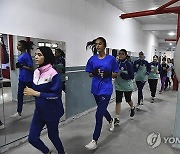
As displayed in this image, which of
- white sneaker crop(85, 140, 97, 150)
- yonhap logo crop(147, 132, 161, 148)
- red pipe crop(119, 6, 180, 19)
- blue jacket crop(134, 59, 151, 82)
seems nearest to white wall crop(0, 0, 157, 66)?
red pipe crop(119, 6, 180, 19)

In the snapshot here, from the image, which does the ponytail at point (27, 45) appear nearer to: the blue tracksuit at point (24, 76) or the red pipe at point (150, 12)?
the blue tracksuit at point (24, 76)

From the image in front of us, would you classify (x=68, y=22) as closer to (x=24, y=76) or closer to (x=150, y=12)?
(x=24, y=76)

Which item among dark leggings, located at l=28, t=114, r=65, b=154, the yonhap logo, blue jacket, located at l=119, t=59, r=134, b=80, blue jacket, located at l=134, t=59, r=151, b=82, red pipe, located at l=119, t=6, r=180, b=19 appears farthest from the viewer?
red pipe, located at l=119, t=6, r=180, b=19

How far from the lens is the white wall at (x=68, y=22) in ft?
9.16

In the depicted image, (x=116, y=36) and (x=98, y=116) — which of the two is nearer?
(x=98, y=116)

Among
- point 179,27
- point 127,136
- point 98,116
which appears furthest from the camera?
point 179,27

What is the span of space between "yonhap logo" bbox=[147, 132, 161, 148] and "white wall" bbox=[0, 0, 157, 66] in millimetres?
2081

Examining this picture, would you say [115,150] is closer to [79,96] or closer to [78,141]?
[78,141]

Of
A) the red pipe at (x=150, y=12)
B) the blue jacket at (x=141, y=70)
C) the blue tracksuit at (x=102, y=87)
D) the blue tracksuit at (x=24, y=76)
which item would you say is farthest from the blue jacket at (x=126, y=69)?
the red pipe at (x=150, y=12)

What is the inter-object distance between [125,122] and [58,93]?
2323 mm

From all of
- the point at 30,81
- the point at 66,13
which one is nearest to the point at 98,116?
the point at 30,81

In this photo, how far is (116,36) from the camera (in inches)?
250

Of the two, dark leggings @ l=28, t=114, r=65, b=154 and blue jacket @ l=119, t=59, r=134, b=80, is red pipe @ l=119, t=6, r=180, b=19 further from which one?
dark leggings @ l=28, t=114, r=65, b=154

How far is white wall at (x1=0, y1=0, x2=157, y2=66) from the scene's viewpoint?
2.79m
